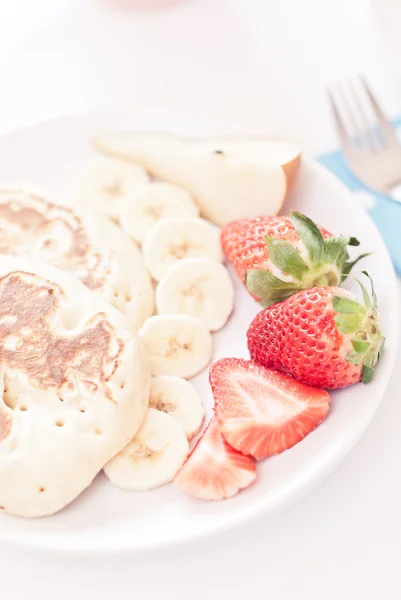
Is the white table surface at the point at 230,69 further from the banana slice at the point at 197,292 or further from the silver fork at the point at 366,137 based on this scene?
the banana slice at the point at 197,292

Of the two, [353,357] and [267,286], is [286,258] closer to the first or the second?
[267,286]

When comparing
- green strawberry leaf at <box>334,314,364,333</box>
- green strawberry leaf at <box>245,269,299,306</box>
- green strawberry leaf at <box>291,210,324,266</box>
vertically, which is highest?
green strawberry leaf at <box>291,210,324,266</box>

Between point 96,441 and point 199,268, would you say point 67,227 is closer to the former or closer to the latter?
point 199,268

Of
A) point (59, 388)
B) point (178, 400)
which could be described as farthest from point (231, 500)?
point (59, 388)

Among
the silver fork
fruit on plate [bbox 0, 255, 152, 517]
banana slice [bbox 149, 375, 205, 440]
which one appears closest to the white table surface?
the silver fork

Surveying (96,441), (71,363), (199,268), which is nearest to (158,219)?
(199,268)

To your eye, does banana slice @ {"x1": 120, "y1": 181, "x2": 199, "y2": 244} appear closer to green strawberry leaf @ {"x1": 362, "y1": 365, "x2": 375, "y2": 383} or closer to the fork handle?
the fork handle
